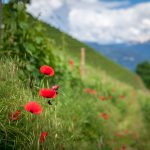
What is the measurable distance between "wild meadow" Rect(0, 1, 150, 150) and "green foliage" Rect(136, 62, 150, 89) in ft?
247

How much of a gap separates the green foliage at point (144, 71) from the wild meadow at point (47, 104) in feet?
247

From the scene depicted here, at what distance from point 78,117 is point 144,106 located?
9040 millimetres

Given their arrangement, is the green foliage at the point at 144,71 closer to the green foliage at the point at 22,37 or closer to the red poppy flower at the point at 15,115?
the green foliage at the point at 22,37

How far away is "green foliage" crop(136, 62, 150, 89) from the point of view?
300 ft

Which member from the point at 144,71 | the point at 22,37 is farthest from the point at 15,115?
the point at 144,71

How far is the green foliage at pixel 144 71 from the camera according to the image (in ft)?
300

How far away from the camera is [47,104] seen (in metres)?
4.42

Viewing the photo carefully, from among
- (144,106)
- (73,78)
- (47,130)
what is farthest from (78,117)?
(144,106)

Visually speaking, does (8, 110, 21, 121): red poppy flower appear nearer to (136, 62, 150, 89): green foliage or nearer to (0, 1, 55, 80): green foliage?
(0, 1, 55, 80): green foliage

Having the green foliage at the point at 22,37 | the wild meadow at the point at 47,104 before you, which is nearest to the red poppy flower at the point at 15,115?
the wild meadow at the point at 47,104

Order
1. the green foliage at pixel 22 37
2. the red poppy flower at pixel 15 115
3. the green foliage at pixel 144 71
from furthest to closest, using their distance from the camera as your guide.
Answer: the green foliage at pixel 144 71, the green foliage at pixel 22 37, the red poppy flower at pixel 15 115

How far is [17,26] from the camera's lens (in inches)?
305

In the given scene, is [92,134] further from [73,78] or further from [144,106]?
[144,106]

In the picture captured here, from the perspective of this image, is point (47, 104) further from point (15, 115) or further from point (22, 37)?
point (22, 37)
